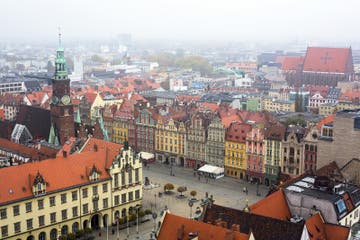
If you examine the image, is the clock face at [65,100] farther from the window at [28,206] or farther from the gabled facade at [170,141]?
the window at [28,206]

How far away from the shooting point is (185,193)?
368ft

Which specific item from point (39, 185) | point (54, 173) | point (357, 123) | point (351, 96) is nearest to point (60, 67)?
point (54, 173)

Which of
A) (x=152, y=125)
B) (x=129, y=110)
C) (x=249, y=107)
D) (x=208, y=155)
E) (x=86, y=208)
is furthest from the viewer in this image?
(x=249, y=107)

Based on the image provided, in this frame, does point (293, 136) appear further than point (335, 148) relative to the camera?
Yes

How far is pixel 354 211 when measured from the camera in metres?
79.8

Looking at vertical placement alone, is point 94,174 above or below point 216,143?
above

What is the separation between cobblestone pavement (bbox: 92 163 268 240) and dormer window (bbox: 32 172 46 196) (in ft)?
40.3

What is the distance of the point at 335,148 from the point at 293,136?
44.3ft

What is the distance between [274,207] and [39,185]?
34.8 metres

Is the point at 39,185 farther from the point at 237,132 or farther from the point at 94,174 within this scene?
the point at 237,132

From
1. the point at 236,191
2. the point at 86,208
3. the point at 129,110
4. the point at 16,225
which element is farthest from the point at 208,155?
the point at 16,225

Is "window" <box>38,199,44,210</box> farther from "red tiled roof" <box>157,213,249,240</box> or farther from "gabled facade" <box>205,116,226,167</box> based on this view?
"gabled facade" <box>205,116,226,167</box>

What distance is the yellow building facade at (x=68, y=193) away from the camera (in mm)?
80438

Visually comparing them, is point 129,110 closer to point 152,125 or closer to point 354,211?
point 152,125
